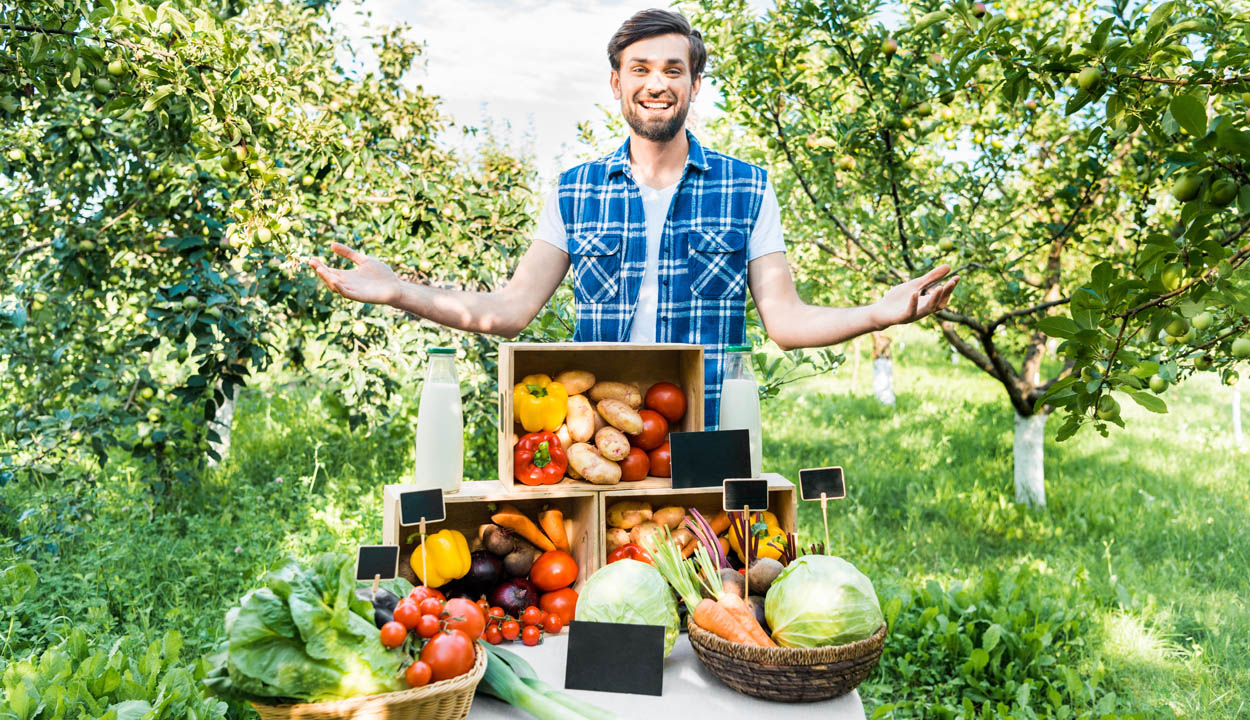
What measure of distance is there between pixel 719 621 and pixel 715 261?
1.10 m

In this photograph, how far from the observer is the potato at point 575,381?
6.56ft

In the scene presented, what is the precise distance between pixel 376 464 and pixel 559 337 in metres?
2.80

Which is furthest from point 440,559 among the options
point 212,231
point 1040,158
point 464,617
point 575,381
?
point 1040,158

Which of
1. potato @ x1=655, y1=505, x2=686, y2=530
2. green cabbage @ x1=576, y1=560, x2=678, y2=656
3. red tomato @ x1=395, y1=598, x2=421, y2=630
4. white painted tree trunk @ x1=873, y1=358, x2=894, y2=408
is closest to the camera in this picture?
red tomato @ x1=395, y1=598, x2=421, y2=630

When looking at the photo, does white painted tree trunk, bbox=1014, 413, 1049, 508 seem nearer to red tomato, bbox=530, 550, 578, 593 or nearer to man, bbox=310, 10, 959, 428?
man, bbox=310, 10, 959, 428

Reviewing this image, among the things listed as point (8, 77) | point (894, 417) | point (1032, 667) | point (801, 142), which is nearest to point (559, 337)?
point (801, 142)

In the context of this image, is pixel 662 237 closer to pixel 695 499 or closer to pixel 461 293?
pixel 461 293

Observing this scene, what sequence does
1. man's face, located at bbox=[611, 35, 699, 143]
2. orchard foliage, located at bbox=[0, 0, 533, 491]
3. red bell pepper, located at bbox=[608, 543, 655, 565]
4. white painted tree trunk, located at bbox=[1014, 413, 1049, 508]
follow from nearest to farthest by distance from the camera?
red bell pepper, located at bbox=[608, 543, 655, 565], man's face, located at bbox=[611, 35, 699, 143], orchard foliage, located at bbox=[0, 0, 533, 491], white painted tree trunk, located at bbox=[1014, 413, 1049, 508]

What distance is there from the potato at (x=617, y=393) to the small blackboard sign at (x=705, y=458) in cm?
25

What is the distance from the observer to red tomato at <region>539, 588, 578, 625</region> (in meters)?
1.84

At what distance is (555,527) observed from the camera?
78.2 inches

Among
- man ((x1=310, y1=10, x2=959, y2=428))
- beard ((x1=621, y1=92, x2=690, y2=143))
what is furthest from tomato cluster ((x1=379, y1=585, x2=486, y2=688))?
beard ((x1=621, y1=92, x2=690, y2=143))

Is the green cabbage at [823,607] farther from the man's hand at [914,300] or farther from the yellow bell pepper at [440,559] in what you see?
the yellow bell pepper at [440,559]

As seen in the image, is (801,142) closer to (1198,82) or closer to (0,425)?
(1198,82)
